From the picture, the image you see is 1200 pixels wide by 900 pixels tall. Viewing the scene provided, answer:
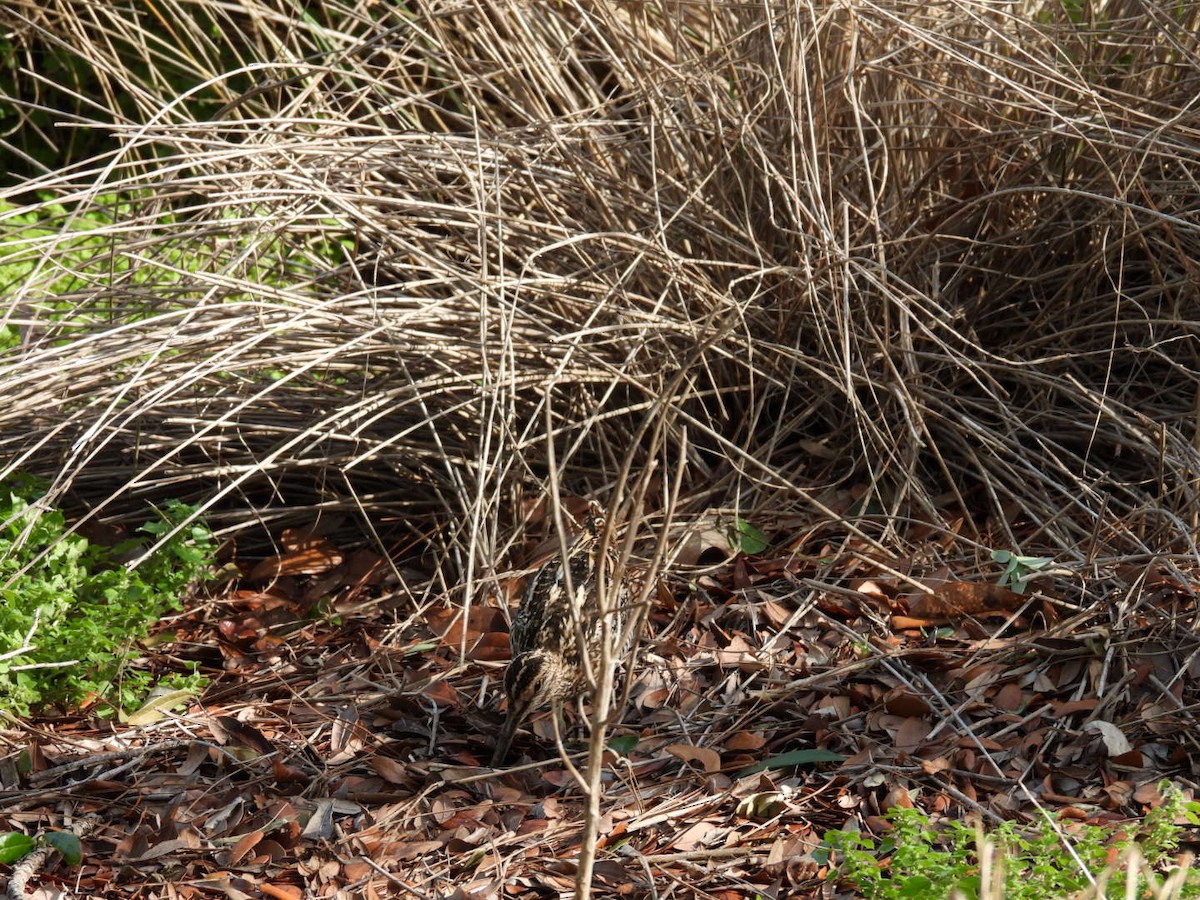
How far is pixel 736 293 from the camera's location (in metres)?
4.57

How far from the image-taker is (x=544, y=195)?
4.66 meters

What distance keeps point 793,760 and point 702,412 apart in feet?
5.20

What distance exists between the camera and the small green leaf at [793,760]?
3473 mm

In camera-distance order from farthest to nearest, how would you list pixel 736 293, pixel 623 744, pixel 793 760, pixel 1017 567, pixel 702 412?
pixel 702 412, pixel 736 293, pixel 1017 567, pixel 623 744, pixel 793 760

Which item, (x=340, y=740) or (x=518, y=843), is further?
(x=340, y=740)

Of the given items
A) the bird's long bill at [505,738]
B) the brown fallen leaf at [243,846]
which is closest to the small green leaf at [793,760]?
the bird's long bill at [505,738]

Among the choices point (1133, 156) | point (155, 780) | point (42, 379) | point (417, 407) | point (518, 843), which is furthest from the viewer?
point (417, 407)

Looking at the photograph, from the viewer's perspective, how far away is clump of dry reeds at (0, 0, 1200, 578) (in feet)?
13.4

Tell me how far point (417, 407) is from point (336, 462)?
0.36 metres

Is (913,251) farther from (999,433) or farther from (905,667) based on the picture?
(905,667)

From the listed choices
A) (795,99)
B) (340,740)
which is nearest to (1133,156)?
(795,99)

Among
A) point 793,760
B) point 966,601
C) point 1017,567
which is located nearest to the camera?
point 793,760

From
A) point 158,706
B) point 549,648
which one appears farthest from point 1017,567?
point 158,706

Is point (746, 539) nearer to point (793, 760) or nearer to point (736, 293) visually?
point (736, 293)
